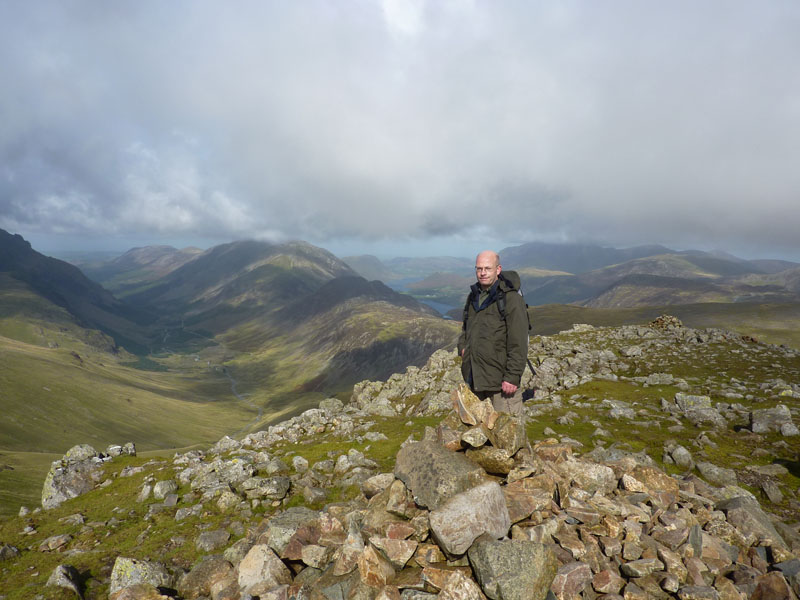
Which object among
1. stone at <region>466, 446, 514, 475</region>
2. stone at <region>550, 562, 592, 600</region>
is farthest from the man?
stone at <region>550, 562, 592, 600</region>

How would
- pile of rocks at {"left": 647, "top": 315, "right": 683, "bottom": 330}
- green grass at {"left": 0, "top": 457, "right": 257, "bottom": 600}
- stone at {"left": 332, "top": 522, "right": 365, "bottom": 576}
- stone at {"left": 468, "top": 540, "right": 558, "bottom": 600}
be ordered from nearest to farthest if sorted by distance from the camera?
1. stone at {"left": 468, "top": 540, "right": 558, "bottom": 600}
2. stone at {"left": 332, "top": 522, "right": 365, "bottom": 576}
3. green grass at {"left": 0, "top": 457, "right": 257, "bottom": 600}
4. pile of rocks at {"left": 647, "top": 315, "right": 683, "bottom": 330}

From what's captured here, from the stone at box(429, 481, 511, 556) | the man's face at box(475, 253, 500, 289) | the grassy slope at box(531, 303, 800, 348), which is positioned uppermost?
Result: the man's face at box(475, 253, 500, 289)

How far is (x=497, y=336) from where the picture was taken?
12.9 m

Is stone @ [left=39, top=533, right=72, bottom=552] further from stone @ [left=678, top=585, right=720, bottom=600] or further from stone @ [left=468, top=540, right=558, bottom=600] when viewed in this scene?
stone @ [left=678, top=585, right=720, bottom=600]

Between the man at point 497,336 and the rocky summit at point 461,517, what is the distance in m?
1.02

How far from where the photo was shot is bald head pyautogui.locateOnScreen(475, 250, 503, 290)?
41.6ft

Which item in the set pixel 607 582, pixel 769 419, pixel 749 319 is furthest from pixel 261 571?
pixel 749 319

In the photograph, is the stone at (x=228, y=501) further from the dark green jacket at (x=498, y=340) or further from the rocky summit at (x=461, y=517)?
the dark green jacket at (x=498, y=340)

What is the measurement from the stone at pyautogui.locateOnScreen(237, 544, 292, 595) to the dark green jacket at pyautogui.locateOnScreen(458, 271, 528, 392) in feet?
27.4

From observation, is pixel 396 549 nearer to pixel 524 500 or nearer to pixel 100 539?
pixel 524 500

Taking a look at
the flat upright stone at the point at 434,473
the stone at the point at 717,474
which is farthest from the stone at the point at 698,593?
the stone at the point at 717,474

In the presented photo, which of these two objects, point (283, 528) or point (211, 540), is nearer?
point (283, 528)

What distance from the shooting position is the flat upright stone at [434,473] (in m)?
10.5

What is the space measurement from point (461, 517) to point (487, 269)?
7.71 meters
